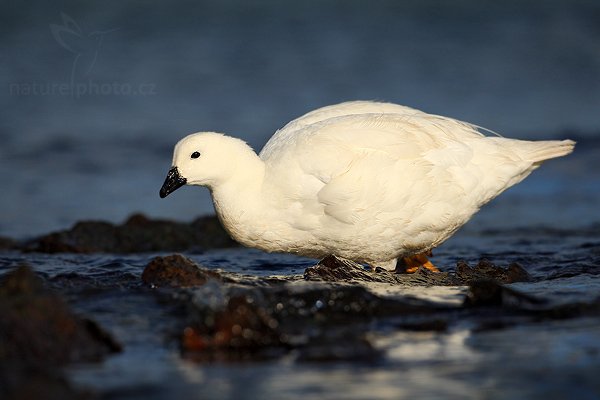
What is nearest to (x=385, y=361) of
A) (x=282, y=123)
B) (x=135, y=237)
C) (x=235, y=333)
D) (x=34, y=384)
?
(x=235, y=333)

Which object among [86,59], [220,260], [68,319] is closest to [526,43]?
[86,59]

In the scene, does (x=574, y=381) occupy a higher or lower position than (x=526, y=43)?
lower

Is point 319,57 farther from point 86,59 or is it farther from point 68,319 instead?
point 68,319

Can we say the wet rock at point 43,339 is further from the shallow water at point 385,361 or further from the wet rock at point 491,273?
the wet rock at point 491,273

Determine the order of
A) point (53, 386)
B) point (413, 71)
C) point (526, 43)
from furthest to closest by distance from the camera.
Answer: point (526, 43), point (413, 71), point (53, 386)

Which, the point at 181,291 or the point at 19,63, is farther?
the point at 19,63

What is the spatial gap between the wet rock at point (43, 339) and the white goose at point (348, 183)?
2568 mm

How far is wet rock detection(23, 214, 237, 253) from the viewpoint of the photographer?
30.4ft

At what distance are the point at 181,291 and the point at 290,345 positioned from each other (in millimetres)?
1362

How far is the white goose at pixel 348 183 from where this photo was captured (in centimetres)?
747

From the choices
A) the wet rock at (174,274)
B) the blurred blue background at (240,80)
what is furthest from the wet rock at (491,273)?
the blurred blue background at (240,80)

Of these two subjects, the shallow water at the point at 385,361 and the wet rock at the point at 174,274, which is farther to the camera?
the wet rock at the point at 174,274

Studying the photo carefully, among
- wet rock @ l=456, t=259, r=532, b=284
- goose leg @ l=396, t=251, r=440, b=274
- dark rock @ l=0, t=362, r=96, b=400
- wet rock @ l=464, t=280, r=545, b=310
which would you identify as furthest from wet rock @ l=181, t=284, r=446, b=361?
goose leg @ l=396, t=251, r=440, b=274

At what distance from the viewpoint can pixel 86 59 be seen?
Answer: 18.9m
